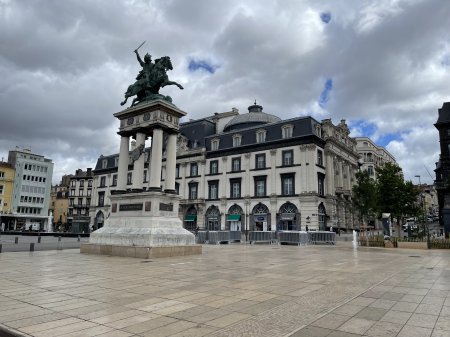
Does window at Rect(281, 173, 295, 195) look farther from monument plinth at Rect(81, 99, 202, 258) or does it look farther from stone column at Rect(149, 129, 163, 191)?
stone column at Rect(149, 129, 163, 191)

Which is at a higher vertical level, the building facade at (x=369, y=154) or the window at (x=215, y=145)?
the building facade at (x=369, y=154)

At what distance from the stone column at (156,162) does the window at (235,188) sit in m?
38.4

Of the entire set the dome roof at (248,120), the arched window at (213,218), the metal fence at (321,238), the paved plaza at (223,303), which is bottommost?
the paved plaza at (223,303)

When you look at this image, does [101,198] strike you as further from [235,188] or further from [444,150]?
[444,150]

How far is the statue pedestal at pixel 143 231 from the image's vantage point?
1705cm

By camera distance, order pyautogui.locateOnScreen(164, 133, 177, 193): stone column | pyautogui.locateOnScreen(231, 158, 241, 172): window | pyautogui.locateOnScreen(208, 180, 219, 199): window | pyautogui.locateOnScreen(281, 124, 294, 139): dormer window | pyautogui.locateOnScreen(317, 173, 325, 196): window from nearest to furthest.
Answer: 1. pyautogui.locateOnScreen(164, 133, 177, 193): stone column
2. pyautogui.locateOnScreen(317, 173, 325, 196): window
3. pyautogui.locateOnScreen(281, 124, 294, 139): dormer window
4. pyautogui.locateOnScreen(231, 158, 241, 172): window
5. pyautogui.locateOnScreen(208, 180, 219, 199): window

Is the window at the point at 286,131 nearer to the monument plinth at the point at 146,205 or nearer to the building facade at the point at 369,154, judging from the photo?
the monument plinth at the point at 146,205

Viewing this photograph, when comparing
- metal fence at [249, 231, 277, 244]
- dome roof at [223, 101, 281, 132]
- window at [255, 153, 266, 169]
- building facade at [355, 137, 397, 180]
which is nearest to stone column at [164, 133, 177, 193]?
metal fence at [249, 231, 277, 244]

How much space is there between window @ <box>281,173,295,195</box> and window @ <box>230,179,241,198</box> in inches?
308

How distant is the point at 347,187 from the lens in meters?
60.7

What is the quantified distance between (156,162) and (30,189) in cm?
7199

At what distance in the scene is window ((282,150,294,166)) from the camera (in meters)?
52.9

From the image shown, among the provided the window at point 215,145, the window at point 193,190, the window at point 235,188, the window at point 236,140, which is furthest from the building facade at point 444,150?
the window at point 193,190

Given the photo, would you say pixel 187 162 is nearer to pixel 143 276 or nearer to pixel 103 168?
pixel 103 168
